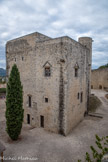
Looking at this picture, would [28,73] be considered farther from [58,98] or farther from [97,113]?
[97,113]

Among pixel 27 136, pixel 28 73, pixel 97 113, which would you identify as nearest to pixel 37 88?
pixel 28 73

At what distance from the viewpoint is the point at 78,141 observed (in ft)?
35.2

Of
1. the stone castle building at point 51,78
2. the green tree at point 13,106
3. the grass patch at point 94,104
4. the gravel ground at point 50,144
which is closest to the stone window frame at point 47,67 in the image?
the stone castle building at point 51,78

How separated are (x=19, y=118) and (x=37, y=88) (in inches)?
154

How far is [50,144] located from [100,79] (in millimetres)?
25702

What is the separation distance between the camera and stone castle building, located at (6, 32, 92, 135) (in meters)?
11.5

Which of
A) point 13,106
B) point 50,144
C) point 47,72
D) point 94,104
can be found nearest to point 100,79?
point 94,104

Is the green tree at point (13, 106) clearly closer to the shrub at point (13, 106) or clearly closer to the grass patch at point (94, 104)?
the shrub at point (13, 106)

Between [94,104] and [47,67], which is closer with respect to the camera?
[47,67]

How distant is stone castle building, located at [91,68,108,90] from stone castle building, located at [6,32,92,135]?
17.7 metres

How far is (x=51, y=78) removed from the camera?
12133 millimetres

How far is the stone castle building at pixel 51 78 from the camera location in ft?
37.8

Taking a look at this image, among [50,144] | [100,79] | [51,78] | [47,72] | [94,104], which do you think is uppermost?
Answer: [47,72]

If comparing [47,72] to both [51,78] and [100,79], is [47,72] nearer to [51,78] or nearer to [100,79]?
[51,78]
